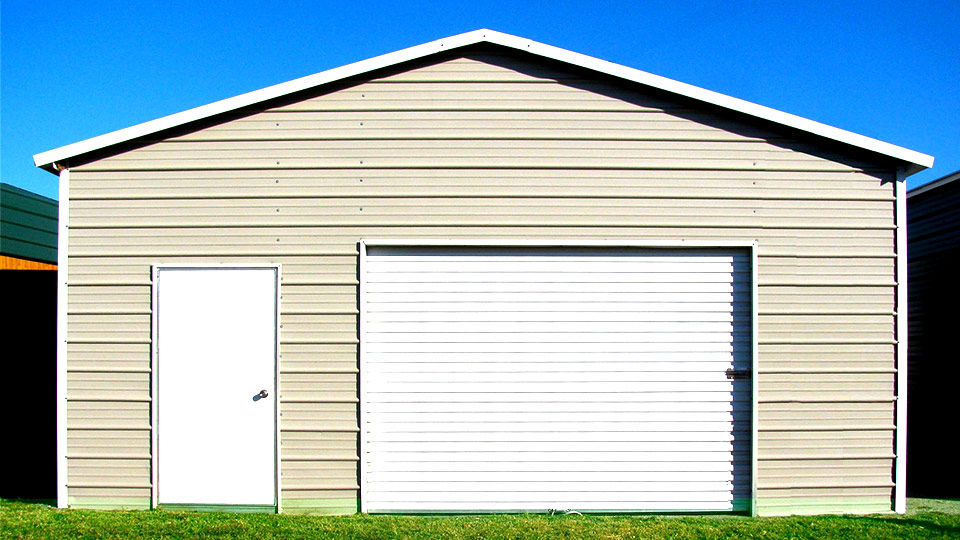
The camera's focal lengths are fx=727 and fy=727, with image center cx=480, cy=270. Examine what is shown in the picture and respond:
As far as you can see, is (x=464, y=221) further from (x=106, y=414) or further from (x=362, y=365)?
(x=106, y=414)

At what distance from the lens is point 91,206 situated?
21.2 feet

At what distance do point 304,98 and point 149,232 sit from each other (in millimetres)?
1817

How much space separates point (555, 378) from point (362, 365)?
5.62 ft

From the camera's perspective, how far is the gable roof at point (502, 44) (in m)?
6.36

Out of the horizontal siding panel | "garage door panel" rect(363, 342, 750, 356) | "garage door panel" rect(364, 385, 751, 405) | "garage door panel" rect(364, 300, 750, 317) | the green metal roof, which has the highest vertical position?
the green metal roof

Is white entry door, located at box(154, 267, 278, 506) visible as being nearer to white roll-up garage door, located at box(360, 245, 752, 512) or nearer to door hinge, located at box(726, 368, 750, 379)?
white roll-up garage door, located at box(360, 245, 752, 512)

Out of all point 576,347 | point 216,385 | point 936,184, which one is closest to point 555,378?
point 576,347

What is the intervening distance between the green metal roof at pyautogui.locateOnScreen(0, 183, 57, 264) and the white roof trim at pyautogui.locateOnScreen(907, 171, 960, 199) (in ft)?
37.1

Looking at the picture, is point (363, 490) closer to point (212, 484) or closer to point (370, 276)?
point (212, 484)

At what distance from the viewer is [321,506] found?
6324 mm

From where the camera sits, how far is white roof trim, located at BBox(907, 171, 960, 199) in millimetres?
8495

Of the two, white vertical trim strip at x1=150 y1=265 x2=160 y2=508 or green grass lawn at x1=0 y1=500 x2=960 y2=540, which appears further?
white vertical trim strip at x1=150 y1=265 x2=160 y2=508

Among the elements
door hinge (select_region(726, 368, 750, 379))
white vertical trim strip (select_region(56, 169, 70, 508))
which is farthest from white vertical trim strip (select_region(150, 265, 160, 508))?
door hinge (select_region(726, 368, 750, 379))

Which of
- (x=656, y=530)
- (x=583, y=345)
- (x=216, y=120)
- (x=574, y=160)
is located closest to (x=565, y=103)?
(x=574, y=160)
